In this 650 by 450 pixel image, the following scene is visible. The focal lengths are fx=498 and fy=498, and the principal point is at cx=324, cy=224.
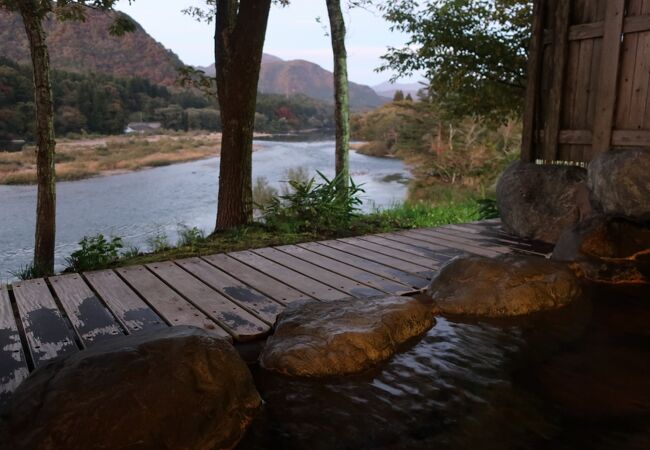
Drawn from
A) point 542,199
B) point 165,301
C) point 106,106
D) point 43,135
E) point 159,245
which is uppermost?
point 106,106

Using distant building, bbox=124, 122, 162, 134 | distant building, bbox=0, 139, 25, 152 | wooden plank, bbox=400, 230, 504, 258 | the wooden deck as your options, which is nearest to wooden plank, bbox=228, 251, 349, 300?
the wooden deck

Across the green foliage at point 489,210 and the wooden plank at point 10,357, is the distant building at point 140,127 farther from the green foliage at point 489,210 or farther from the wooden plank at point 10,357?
the wooden plank at point 10,357

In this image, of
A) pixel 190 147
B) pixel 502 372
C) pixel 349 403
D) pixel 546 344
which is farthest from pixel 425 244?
pixel 190 147

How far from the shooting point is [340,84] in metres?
8.88

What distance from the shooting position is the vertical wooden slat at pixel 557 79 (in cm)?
519

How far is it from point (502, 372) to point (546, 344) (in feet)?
1.77

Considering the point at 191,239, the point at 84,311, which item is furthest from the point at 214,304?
the point at 191,239

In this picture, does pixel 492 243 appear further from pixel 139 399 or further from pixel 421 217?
pixel 139 399

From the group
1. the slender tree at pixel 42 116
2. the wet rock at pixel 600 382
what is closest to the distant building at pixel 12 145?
the slender tree at pixel 42 116

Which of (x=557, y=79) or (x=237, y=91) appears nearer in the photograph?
(x=557, y=79)

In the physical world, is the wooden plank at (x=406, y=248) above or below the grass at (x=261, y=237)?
above

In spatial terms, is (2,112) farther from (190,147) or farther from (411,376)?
(411,376)

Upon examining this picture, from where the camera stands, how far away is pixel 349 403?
2.40m

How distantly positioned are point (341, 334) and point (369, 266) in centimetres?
179
